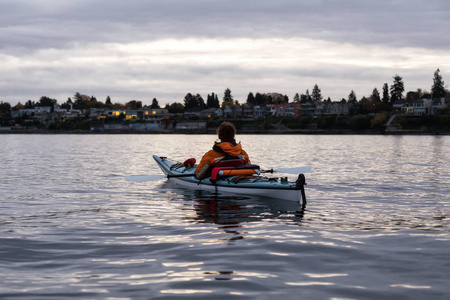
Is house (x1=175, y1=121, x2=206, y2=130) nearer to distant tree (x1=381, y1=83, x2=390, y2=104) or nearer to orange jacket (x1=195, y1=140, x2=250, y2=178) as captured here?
distant tree (x1=381, y1=83, x2=390, y2=104)

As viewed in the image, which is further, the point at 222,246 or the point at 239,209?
the point at 239,209

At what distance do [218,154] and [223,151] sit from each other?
0.88ft

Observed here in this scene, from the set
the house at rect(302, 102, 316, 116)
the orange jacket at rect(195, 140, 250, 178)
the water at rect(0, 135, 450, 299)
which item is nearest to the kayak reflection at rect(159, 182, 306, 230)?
the water at rect(0, 135, 450, 299)

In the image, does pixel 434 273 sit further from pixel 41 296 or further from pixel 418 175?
pixel 418 175

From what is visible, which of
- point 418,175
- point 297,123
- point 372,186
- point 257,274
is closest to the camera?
point 257,274

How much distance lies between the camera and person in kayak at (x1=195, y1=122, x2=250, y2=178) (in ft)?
49.0

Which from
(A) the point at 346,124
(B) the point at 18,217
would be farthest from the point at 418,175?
(A) the point at 346,124

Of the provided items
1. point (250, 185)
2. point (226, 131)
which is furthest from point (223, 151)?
point (250, 185)

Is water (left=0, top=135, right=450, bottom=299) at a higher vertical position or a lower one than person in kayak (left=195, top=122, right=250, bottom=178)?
lower

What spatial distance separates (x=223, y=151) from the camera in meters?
15.3

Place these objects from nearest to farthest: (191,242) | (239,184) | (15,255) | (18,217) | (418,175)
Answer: (15,255), (191,242), (18,217), (239,184), (418,175)

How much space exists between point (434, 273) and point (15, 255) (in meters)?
6.62

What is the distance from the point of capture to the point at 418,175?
2394cm

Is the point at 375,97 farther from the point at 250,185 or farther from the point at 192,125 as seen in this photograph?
the point at 250,185
